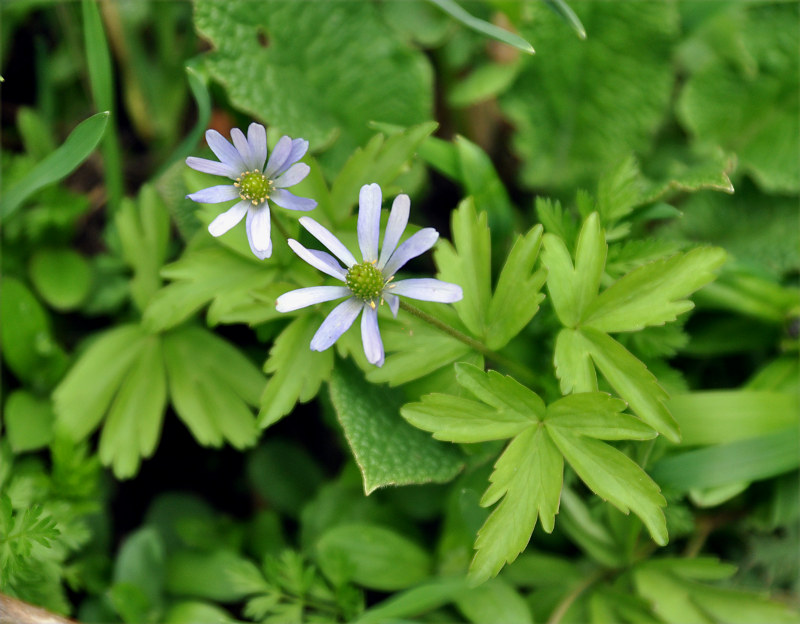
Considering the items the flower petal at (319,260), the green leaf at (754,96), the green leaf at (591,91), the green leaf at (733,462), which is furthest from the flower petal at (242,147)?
the green leaf at (754,96)

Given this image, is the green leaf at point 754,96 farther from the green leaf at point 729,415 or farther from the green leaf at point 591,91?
the green leaf at point 729,415

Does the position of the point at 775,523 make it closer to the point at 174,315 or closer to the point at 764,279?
the point at 764,279

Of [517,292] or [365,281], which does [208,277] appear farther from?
[517,292]

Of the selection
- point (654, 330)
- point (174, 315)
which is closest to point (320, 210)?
point (174, 315)

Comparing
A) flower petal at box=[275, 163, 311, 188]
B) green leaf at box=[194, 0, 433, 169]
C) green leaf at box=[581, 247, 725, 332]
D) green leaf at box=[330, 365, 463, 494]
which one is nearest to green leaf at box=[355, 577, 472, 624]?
green leaf at box=[330, 365, 463, 494]

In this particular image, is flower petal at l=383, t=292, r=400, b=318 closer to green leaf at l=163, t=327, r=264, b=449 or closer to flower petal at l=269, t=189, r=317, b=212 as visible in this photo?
flower petal at l=269, t=189, r=317, b=212

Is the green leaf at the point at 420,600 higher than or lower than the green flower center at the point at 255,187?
lower
